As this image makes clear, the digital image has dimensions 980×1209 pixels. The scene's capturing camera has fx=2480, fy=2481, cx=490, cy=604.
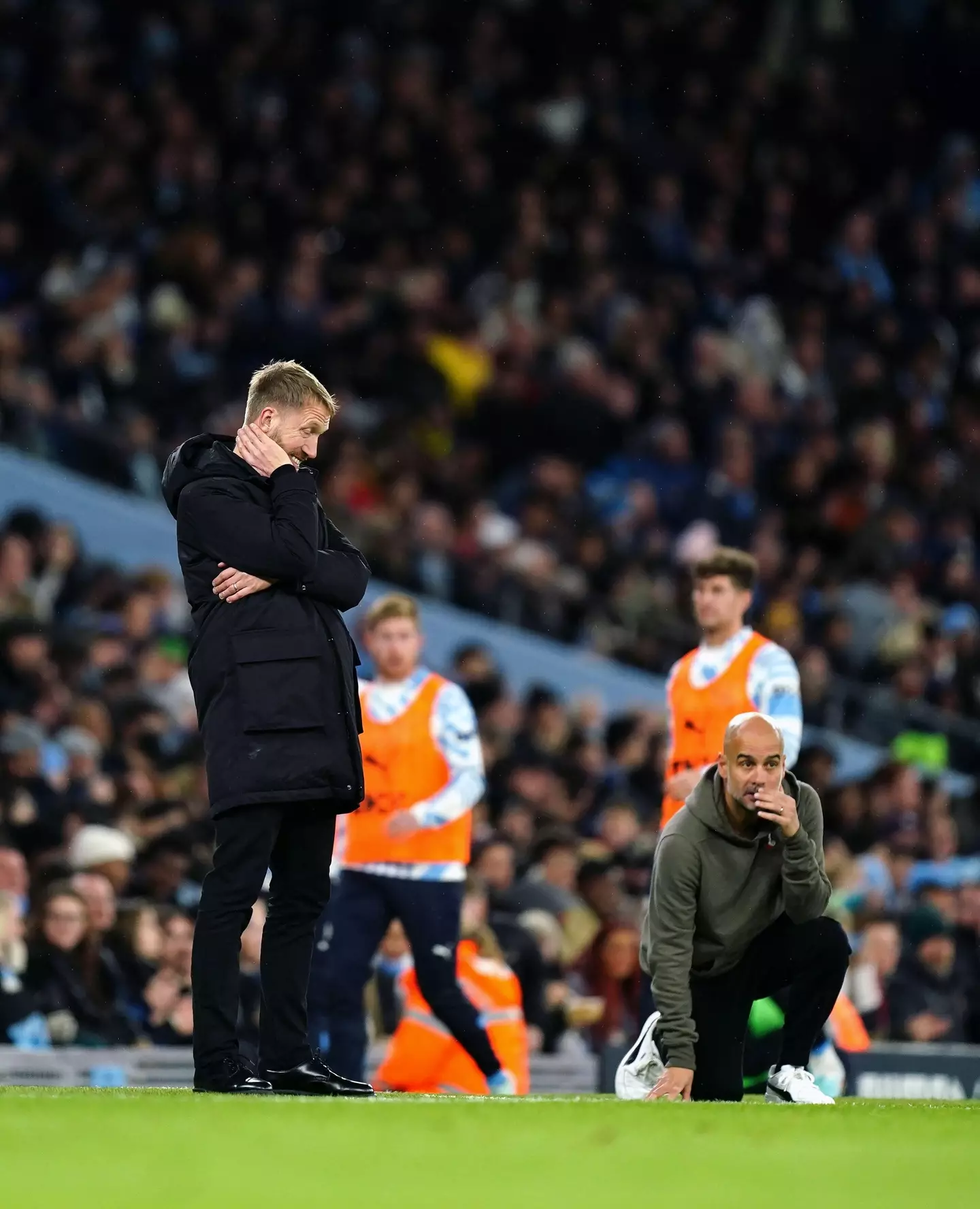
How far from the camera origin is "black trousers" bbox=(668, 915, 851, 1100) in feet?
24.4

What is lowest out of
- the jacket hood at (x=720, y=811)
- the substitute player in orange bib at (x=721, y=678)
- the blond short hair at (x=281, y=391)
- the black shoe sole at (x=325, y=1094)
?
the black shoe sole at (x=325, y=1094)

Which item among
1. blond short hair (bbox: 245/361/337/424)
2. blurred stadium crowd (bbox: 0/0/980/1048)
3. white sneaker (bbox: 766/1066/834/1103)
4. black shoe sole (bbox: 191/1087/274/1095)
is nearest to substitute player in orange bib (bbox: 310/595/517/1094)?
blurred stadium crowd (bbox: 0/0/980/1048)

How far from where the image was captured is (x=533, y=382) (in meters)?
20.6

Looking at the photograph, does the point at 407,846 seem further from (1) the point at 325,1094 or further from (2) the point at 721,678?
(1) the point at 325,1094

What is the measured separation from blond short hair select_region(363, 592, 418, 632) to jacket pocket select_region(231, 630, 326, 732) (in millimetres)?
2804

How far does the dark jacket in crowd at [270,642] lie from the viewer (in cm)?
652

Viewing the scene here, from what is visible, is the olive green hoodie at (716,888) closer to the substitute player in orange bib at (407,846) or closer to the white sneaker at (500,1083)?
the substitute player in orange bib at (407,846)

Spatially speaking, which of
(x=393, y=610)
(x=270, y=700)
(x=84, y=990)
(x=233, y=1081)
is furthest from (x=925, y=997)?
(x=270, y=700)

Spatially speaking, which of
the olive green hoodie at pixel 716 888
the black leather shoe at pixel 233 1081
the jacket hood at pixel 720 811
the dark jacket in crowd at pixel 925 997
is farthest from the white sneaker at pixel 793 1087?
the dark jacket in crowd at pixel 925 997

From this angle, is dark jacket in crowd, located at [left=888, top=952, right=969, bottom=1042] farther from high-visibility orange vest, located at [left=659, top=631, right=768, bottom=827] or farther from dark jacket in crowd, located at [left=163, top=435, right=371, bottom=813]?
dark jacket in crowd, located at [left=163, top=435, right=371, bottom=813]

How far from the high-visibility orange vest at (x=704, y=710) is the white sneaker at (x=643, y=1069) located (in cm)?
139

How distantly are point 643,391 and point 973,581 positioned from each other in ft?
10.6

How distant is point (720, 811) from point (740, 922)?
0.34m

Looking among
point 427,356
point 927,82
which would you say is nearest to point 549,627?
point 427,356
